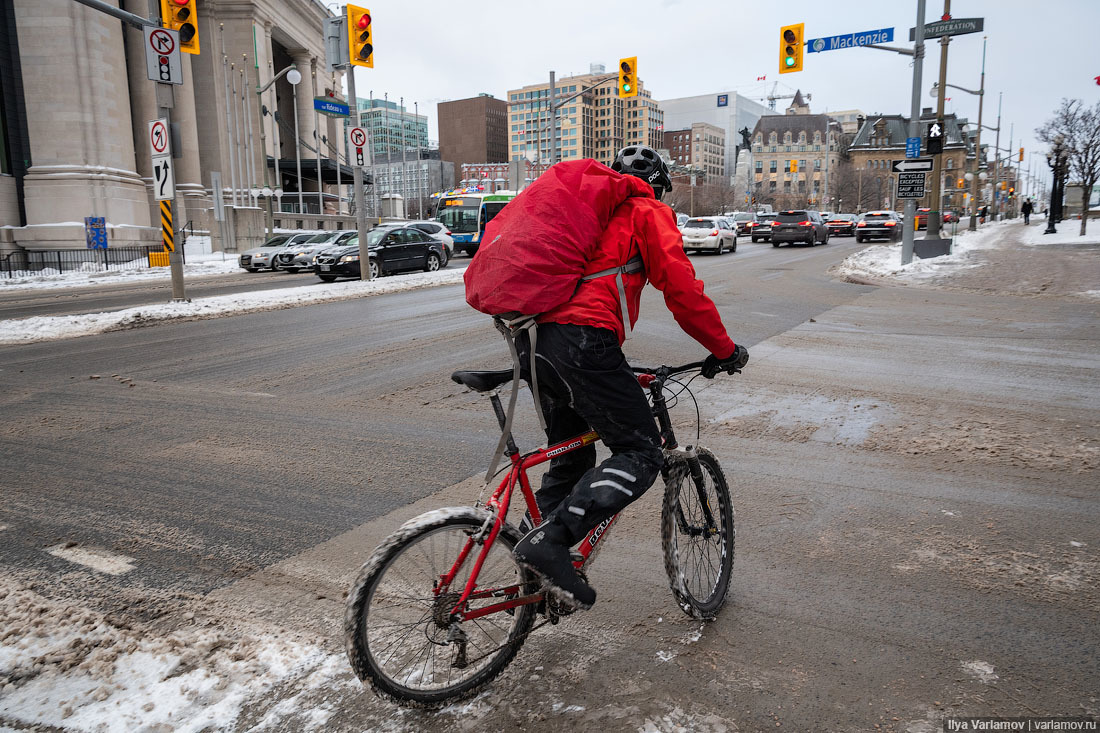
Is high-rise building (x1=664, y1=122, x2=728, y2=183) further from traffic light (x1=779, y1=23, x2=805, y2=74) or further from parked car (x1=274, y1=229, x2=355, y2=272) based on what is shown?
traffic light (x1=779, y1=23, x2=805, y2=74)

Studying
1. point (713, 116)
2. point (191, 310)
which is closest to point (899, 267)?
point (191, 310)

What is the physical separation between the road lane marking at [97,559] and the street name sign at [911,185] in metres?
22.4

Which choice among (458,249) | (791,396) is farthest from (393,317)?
(458,249)

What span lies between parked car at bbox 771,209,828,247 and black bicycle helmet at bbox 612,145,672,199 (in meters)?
35.8

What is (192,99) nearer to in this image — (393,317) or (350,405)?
(393,317)

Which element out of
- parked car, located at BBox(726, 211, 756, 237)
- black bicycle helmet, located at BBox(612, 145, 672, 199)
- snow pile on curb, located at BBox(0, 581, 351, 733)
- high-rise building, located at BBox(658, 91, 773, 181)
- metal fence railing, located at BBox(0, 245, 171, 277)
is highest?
high-rise building, located at BBox(658, 91, 773, 181)

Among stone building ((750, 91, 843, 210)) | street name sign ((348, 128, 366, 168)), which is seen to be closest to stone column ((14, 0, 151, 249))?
street name sign ((348, 128, 366, 168))

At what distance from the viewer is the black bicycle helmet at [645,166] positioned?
10.1 ft

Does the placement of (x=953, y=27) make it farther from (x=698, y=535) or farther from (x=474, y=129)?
(x=474, y=129)

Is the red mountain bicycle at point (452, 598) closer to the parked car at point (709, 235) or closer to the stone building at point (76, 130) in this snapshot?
the parked car at point (709, 235)

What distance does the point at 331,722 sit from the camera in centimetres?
259

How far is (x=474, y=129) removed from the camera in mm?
159000

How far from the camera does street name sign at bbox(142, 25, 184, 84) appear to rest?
1491 cm

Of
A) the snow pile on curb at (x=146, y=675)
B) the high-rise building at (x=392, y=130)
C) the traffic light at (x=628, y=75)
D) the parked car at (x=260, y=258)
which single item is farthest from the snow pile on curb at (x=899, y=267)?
the high-rise building at (x=392, y=130)
